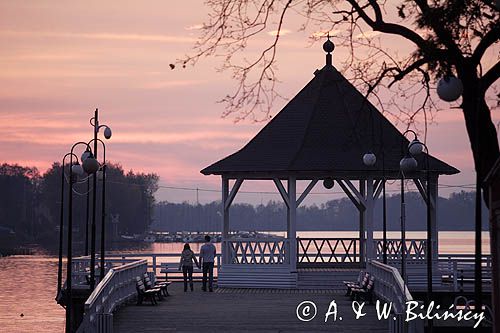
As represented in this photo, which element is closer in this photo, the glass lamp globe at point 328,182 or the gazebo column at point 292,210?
the gazebo column at point 292,210

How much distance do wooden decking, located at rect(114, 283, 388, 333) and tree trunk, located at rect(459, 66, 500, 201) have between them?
4.29m

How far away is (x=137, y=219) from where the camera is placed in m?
177

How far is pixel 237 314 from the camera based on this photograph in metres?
25.5

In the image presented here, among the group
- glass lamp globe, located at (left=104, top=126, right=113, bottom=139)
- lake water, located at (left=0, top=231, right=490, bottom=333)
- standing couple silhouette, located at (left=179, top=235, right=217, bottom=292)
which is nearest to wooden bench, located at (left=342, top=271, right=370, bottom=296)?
standing couple silhouette, located at (left=179, top=235, right=217, bottom=292)

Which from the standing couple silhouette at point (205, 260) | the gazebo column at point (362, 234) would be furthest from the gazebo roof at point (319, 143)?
the standing couple silhouette at point (205, 260)

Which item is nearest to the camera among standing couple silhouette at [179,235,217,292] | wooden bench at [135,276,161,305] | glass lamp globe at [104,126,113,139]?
wooden bench at [135,276,161,305]

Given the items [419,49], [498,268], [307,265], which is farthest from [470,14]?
[307,265]

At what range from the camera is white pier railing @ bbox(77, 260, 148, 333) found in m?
19.2

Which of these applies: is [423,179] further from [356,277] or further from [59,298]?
[59,298]

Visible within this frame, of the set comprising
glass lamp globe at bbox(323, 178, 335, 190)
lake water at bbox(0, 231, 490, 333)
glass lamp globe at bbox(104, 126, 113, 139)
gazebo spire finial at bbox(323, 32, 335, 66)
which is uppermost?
gazebo spire finial at bbox(323, 32, 335, 66)

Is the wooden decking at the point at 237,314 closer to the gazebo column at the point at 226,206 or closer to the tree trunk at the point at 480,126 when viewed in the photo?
the gazebo column at the point at 226,206

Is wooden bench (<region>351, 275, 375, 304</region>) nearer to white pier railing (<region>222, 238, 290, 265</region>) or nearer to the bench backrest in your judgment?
the bench backrest

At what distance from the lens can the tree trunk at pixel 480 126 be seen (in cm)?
1952

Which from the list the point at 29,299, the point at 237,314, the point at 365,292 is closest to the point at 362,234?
the point at 365,292
